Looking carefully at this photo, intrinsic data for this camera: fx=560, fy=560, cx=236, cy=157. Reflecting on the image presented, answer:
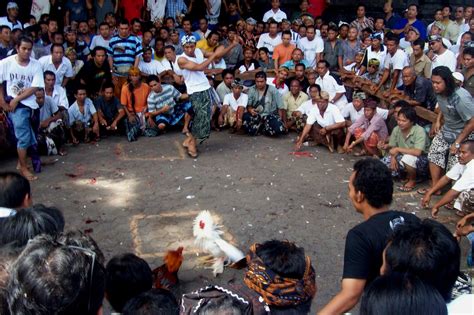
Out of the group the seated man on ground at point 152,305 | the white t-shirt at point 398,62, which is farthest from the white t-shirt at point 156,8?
the seated man on ground at point 152,305

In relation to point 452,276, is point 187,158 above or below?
below

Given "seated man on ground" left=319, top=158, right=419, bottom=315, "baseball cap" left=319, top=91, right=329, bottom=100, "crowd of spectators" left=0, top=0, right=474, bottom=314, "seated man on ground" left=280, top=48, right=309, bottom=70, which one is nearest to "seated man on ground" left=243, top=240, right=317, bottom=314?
"crowd of spectators" left=0, top=0, right=474, bottom=314

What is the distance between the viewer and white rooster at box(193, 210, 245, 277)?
4.74 m

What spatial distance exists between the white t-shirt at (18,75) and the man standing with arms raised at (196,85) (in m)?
1.77

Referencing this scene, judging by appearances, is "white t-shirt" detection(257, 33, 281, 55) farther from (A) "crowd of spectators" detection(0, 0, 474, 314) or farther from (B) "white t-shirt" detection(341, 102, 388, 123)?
(B) "white t-shirt" detection(341, 102, 388, 123)

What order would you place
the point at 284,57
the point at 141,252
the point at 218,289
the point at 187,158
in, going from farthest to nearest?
the point at 284,57 → the point at 187,158 → the point at 141,252 → the point at 218,289

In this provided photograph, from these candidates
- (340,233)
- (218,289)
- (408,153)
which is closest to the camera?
(218,289)

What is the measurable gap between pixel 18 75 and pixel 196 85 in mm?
2248

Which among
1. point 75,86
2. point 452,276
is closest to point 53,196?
point 75,86

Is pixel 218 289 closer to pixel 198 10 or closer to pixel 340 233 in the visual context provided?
pixel 340 233

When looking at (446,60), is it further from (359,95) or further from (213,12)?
(213,12)

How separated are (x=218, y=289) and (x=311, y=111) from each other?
6474mm

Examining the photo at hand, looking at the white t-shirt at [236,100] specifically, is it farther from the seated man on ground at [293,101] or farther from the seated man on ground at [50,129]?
the seated man on ground at [50,129]

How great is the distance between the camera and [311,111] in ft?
27.8
